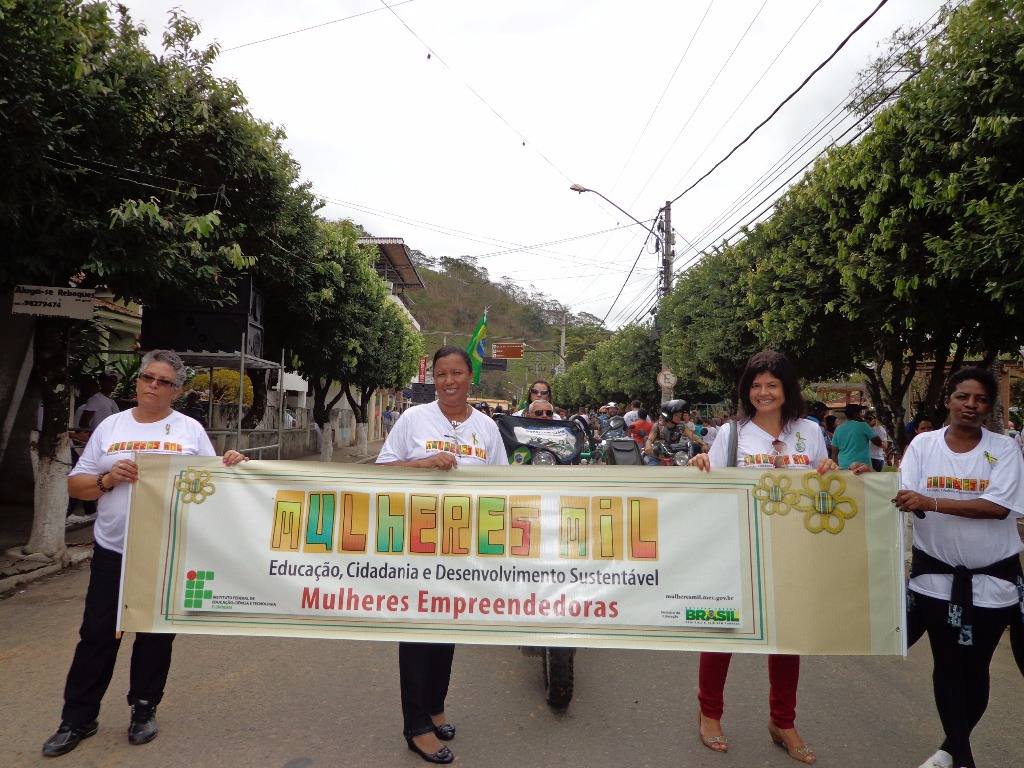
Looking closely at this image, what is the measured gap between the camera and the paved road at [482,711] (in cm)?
350

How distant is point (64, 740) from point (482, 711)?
2.00 m

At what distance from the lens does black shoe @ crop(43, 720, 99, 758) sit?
336 cm

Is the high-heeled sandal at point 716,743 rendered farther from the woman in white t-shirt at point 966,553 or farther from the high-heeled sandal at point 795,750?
the woman in white t-shirt at point 966,553

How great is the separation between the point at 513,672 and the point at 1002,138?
220 inches

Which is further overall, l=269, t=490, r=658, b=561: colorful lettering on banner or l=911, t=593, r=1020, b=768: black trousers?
l=269, t=490, r=658, b=561: colorful lettering on banner

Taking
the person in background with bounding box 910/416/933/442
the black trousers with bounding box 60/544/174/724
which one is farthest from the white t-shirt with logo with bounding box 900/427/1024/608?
the person in background with bounding box 910/416/933/442

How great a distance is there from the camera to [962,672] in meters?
3.16

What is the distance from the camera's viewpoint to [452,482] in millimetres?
3568

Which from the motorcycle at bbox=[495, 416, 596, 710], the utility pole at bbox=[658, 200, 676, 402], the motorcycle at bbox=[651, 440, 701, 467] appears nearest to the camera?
the motorcycle at bbox=[495, 416, 596, 710]

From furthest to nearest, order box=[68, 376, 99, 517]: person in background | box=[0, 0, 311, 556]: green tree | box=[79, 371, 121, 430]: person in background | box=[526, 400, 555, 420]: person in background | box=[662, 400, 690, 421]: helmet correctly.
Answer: box=[662, 400, 690, 421]: helmet < box=[68, 376, 99, 517]: person in background < box=[79, 371, 121, 430]: person in background < box=[526, 400, 555, 420]: person in background < box=[0, 0, 311, 556]: green tree

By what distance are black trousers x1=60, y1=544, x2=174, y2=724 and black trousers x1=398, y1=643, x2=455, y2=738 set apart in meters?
1.16

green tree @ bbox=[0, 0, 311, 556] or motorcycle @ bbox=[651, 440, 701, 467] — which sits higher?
green tree @ bbox=[0, 0, 311, 556]

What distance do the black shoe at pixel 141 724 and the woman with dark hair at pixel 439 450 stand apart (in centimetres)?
118

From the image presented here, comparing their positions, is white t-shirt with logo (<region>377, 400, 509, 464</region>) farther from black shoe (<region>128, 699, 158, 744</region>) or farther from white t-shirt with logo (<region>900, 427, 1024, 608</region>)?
white t-shirt with logo (<region>900, 427, 1024, 608</region>)
